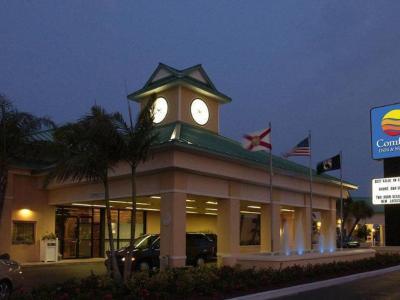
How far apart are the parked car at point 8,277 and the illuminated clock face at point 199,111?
46.3ft

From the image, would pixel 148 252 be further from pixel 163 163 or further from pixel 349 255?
pixel 349 255

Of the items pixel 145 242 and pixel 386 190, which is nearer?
pixel 145 242

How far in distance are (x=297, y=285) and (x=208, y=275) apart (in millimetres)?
3333

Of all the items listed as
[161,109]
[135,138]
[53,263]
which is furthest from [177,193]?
[53,263]

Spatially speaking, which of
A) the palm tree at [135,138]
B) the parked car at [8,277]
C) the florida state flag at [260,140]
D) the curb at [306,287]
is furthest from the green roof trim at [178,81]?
the parked car at [8,277]

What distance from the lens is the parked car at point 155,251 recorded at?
22225 millimetres

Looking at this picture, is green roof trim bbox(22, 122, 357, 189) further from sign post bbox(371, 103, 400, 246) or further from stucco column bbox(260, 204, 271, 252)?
sign post bbox(371, 103, 400, 246)

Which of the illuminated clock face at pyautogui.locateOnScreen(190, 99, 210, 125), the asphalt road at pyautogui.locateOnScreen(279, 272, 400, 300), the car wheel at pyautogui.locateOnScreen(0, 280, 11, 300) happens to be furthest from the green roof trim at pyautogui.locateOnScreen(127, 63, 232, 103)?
the car wheel at pyautogui.locateOnScreen(0, 280, 11, 300)

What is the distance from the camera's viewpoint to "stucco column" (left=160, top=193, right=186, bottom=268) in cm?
1997

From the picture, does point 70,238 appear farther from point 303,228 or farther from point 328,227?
point 328,227

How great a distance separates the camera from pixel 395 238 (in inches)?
1439

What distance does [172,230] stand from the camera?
20.0 m

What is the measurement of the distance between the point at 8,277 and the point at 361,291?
1006cm

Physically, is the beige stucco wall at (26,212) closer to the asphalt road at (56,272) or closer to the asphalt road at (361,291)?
the asphalt road at (56,272)
